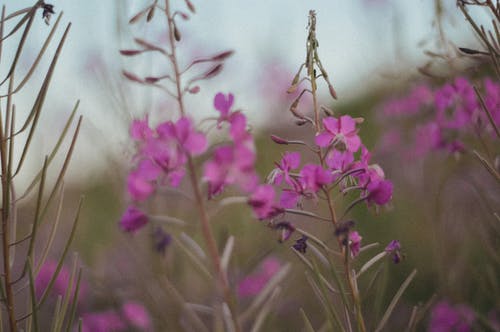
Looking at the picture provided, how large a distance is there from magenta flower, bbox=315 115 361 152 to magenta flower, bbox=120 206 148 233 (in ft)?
1.56

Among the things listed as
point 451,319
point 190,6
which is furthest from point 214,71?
point 451,319

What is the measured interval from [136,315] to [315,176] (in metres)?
1.85

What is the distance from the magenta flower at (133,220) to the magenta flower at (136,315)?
60.8 inches

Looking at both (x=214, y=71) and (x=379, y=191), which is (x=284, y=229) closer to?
(x=379, y=191)

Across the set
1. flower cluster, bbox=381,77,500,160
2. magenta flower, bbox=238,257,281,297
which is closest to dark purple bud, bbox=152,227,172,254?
flower cluster, bbox=381,77,500,160

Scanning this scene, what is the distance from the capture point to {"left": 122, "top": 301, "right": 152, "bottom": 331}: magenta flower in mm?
2664

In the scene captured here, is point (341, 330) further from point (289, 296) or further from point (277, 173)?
point (289, 296)

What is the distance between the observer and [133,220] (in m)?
1.16

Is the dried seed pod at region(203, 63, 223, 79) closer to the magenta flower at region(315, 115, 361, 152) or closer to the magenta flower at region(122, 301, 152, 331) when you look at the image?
the magenta flower at region(315, 115, 361, 152)

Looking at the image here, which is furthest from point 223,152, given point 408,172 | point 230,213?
point 230,213

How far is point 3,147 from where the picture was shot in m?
1.41

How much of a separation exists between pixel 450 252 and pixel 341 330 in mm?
2071

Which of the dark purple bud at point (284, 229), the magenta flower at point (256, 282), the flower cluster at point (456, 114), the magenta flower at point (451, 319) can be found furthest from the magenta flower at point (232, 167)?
the magenta flower at point (256, 282)

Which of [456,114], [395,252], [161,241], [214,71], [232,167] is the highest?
[214,71]
